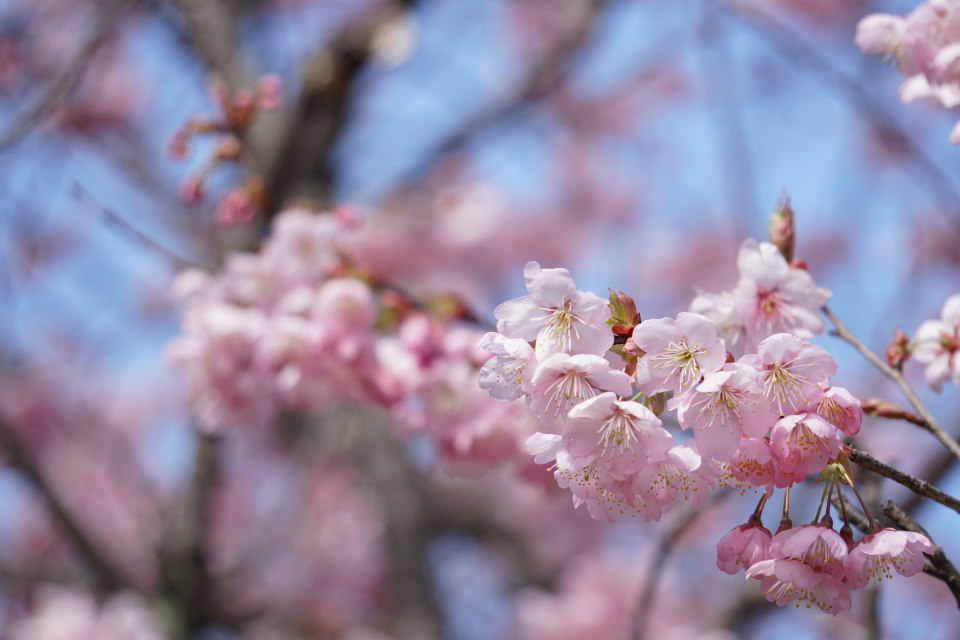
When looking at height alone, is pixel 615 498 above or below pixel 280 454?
above

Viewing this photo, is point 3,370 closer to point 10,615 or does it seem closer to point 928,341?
point 10,615

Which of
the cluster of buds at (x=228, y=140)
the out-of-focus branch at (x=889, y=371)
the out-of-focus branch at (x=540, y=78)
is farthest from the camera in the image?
the out-of-focus branch at (x=540, y=78)

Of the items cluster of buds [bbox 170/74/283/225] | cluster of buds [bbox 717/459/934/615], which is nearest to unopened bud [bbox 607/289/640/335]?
cluster of buds [bbox 717/459/934/615]

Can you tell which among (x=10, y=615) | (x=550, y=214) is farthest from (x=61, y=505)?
(x=550, y=214)

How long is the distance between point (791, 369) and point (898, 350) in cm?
42

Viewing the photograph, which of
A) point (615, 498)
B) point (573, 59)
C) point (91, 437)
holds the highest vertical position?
point (573, 59)

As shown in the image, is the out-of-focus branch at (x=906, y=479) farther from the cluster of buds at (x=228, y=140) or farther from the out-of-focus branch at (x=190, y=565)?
the out-of-focus branch at (x=190, y=565)

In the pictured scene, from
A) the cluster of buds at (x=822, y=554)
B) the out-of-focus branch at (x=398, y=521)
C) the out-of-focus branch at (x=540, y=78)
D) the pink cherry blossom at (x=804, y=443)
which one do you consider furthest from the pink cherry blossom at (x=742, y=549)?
the out-of-focus branch at (x=540, y=78)

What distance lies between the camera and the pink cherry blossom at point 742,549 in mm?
958

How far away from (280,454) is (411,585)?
262cm

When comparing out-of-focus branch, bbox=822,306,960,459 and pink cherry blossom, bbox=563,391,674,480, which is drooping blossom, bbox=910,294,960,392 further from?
pink cherry blossom, bbox=563,391,674,480

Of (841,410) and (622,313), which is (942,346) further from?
(622,313)

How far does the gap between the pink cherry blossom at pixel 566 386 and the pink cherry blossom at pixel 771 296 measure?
308mm

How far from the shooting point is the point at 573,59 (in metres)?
3.53
